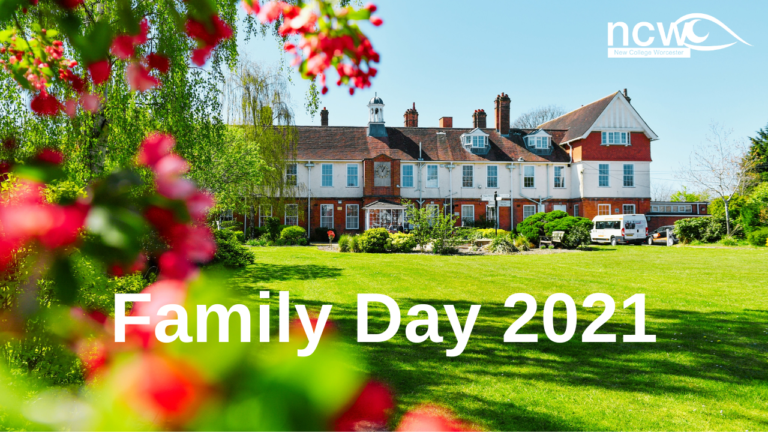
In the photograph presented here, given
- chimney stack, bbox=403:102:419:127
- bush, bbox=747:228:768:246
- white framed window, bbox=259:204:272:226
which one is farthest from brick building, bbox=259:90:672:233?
bush, bbox=747:228:768:246

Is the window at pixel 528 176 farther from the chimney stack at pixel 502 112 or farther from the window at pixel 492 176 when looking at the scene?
the chimney stack at pixel 502 112

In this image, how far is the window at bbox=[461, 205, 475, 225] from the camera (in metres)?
34.1

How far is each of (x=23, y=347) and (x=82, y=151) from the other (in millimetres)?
5048

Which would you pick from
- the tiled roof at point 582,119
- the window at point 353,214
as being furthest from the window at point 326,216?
the tiled roof at point 582,119

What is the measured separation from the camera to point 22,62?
8.21 feet

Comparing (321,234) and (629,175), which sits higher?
(629,175)

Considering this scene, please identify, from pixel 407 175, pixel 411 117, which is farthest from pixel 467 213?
pixel 411 117

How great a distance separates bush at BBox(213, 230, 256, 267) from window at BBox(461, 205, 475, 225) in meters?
20.5

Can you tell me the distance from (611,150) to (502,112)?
306 inches

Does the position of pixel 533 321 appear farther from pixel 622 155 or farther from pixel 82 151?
pixel 622 155

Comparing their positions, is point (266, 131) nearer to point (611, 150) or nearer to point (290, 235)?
point (290, 235)

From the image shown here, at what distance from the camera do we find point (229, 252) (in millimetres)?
15227

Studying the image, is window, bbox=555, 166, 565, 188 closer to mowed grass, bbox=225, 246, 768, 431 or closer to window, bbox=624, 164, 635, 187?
window, bbox=624, 164, 635, 187

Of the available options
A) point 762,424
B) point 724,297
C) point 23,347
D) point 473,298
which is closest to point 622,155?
point 724,297
